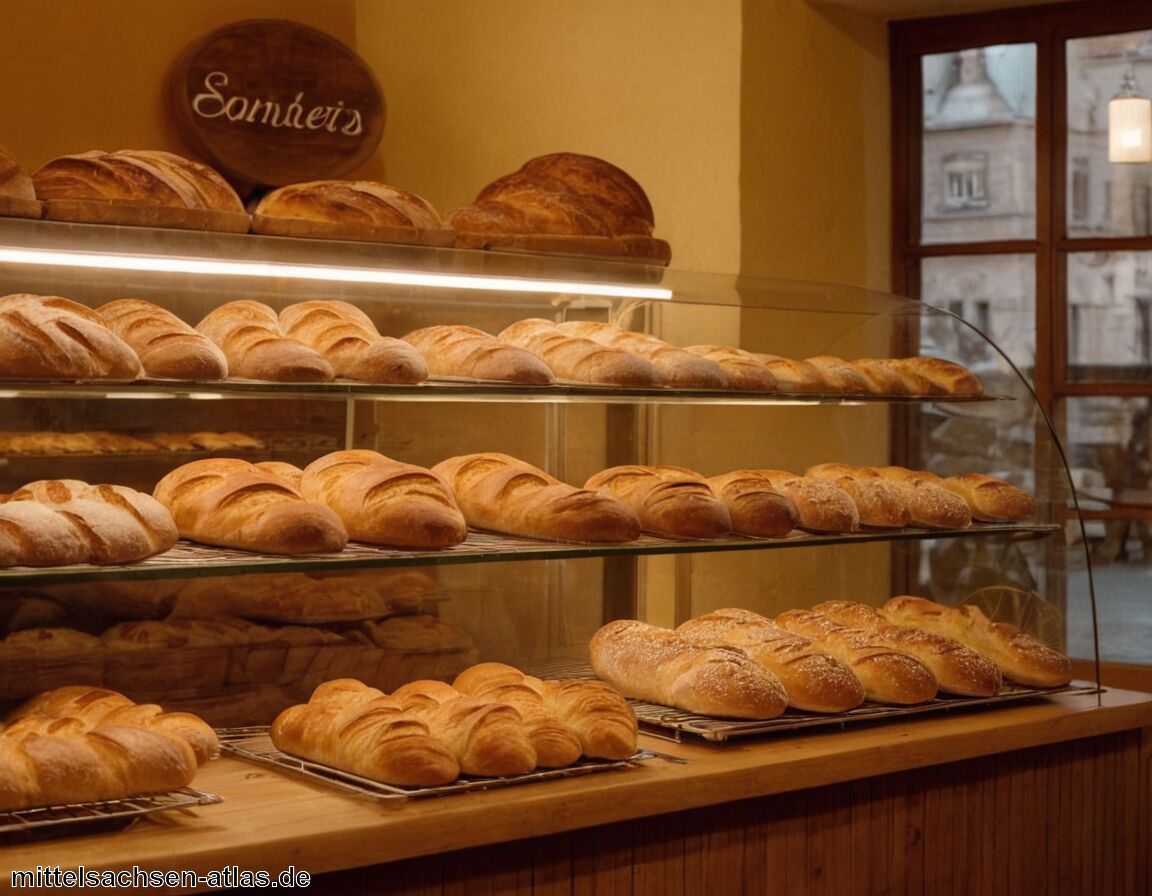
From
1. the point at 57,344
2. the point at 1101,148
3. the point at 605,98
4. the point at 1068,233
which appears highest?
the point at 605,98

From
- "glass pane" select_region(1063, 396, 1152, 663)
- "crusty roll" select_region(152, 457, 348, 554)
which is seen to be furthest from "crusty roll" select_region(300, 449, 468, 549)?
"glass pane" select_region(1063, 396, 1152, 663)

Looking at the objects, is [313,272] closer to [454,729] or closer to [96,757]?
[454,729]

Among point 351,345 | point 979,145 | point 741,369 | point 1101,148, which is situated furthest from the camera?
point 979,145

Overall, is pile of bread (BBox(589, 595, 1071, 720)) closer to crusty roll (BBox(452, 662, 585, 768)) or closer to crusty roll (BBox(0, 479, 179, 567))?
crusty roll (BBox(452, 662, 585, 768))

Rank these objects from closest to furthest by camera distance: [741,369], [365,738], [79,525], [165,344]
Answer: [79,525] → [365,738] → [165,344] → [741,369]

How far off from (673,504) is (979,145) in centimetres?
279

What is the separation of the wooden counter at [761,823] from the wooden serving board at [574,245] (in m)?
1.02

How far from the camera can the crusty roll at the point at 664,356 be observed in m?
2.99

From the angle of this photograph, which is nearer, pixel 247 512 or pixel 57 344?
pixel 57 344

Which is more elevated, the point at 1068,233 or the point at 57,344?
the point at 1068,233

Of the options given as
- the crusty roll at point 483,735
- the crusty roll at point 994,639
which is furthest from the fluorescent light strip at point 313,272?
the crusty roll at point 994,639

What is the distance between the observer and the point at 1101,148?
4.87 metres

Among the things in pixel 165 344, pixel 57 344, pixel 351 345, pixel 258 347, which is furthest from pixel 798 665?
pixel 57 344

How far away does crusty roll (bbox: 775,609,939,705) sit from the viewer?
2861 millimetres
